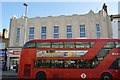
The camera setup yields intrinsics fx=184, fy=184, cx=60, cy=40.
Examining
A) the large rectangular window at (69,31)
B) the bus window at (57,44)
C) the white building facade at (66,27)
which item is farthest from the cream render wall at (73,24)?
the bus window at (57,44)

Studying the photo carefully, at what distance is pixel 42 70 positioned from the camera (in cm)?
1683

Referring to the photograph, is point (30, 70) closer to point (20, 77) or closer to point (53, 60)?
point (20, 77)

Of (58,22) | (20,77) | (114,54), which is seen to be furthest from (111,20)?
(20,77)

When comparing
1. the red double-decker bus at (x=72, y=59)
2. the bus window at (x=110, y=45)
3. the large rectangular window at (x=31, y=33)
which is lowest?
the red double-decker bus at (x=72, y=59)

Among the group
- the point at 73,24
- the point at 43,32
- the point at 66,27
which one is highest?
the point at 73,24

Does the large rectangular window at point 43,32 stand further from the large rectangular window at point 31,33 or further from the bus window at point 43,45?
the bus window at point 43,45

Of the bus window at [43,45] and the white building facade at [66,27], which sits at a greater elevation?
the white building facade at [66,27]

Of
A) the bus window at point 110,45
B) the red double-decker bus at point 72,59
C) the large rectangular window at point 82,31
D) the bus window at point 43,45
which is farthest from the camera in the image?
the large rectangular window at point 82,31

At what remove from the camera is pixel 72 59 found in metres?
16.5

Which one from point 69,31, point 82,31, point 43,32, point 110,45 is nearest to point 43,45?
point 110,45

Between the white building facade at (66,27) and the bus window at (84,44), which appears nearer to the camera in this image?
the bus window at (84,44)

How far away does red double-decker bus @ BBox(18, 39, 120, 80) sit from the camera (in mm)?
16188

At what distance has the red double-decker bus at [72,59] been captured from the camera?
1619cm

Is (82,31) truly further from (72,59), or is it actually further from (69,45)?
(72,59)
